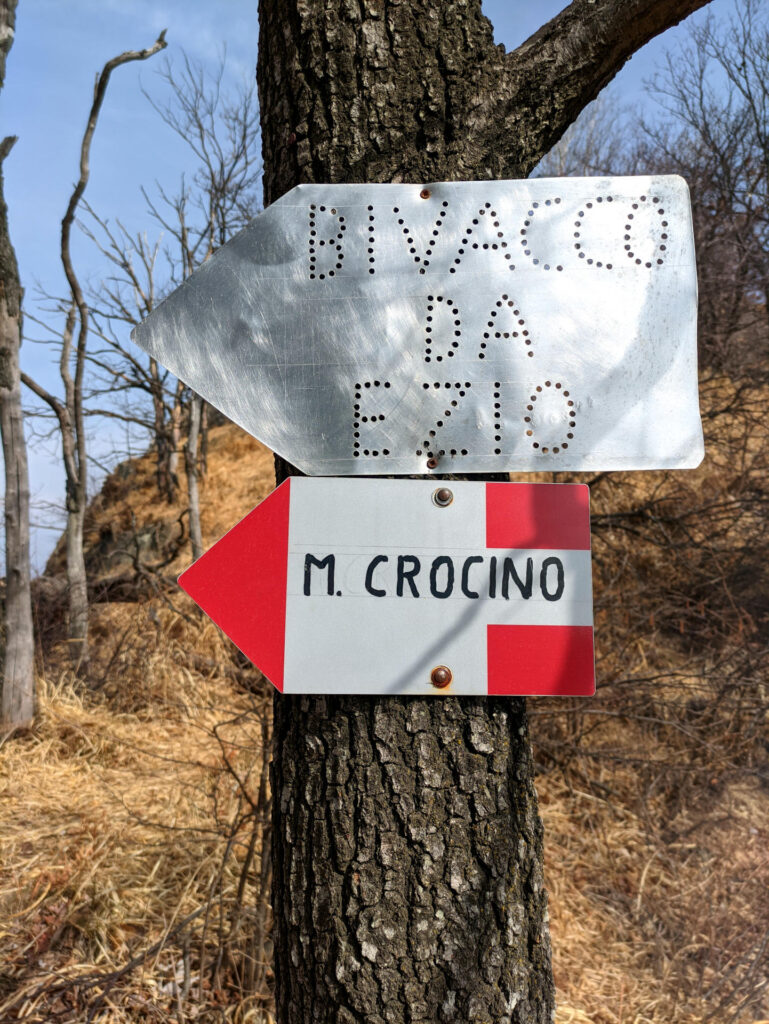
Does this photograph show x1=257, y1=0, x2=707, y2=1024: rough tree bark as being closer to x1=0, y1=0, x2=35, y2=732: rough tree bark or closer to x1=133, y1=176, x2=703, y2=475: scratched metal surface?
x1=133, y1=176, x2=703, y2=475: scratched metal surface

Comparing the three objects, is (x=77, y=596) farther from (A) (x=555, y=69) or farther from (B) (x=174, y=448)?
(A) (x=555, y=69)

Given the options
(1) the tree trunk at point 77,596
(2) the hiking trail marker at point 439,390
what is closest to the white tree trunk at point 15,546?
(1) the tree trunk at point 77,596

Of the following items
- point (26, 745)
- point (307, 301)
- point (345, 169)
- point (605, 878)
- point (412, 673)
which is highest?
point (345, 169)

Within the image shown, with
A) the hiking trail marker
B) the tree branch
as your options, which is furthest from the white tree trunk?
the tree branch

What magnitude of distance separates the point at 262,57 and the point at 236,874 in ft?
10.2

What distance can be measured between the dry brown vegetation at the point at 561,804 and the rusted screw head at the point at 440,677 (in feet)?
6.02

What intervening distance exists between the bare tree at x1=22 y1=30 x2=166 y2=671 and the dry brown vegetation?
503mm

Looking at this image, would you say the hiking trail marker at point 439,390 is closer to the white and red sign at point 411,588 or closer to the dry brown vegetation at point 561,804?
the white and red sign at point 411,588

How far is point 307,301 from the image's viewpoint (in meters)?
1.47

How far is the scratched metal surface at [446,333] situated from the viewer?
1.45 metres

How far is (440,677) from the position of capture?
4.53 feet

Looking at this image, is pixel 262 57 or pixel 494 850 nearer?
pixel 494 850

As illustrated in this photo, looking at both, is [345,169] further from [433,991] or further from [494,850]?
[433,991]

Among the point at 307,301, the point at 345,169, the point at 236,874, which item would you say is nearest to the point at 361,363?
the point at 307,301
